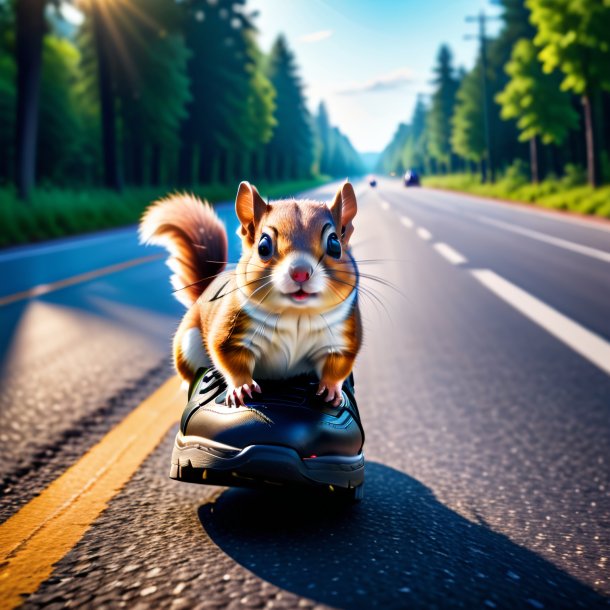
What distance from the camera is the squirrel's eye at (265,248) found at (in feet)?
2.80

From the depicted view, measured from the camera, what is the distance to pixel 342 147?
1.25 metres

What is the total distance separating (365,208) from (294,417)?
0.36 m

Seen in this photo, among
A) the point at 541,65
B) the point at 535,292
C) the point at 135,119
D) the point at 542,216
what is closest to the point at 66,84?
the point at 135,119

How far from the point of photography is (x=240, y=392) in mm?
1047

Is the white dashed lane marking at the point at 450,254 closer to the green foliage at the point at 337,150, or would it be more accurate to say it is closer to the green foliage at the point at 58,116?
the green foliage at the point at 337,150

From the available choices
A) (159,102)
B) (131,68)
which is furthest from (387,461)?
(131,68)

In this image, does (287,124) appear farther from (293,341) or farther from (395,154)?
(293,341)

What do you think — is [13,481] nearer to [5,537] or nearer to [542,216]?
[5,537]

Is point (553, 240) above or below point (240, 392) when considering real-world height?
below

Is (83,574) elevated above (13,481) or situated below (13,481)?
above

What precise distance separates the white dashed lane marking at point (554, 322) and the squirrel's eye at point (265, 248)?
530 centimetres

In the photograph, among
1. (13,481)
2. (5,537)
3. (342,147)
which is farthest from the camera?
(13,481)

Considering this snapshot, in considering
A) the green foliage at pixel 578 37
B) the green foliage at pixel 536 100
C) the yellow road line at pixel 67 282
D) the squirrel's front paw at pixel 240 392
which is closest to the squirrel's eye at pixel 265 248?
the squirrel's front paw at pixel 240 392

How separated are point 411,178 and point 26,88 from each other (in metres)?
24.3
